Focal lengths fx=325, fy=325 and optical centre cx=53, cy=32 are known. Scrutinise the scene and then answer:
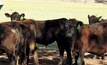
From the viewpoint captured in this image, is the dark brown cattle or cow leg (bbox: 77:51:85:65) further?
the dark brown cattle

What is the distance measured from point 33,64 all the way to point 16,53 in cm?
206

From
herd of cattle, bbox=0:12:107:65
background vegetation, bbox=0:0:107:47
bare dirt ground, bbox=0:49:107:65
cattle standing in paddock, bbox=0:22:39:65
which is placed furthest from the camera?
background vegetation, bbox=0:0:107:47

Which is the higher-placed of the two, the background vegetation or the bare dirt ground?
the bare dirt ground

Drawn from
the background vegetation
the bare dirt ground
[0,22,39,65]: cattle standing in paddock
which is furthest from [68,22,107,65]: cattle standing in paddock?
the background vegetation

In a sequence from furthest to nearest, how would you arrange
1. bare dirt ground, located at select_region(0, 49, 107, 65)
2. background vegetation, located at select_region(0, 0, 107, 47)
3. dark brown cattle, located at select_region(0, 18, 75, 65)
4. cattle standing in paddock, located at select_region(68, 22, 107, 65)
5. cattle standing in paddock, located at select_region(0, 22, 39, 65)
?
background vegetation, located at select_region(0, 0, 107, 47)
bare dirt ground, located at select_region(0, 49, 107, 65)
dark brown cattle, located at select_region(0, 18, 75, 65)
cattle standing in paddock, located at select_region(68, 22, 107, 65)
cattle standing in paddock, located at select_region(0, 22, 39, 65)

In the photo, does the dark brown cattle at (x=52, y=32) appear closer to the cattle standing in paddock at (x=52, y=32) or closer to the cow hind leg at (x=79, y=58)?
the cattle standing in paddock at (x=52, y=32)

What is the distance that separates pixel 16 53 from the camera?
8.66 meters

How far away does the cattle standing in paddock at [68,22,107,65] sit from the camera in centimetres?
904

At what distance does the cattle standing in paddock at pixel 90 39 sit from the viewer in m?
9.04

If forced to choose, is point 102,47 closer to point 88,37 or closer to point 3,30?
point 88,37

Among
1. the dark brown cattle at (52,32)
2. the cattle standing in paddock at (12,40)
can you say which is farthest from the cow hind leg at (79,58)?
the cattle standing in paddock at (12,40)

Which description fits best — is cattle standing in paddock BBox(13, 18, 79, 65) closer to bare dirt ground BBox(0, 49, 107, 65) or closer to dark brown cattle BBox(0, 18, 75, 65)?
dark brown cattle BBox(0, 18, 75, 65)

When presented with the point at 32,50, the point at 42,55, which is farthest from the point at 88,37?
the point at 42,55

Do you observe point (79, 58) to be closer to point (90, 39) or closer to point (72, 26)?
point (90, 39)
